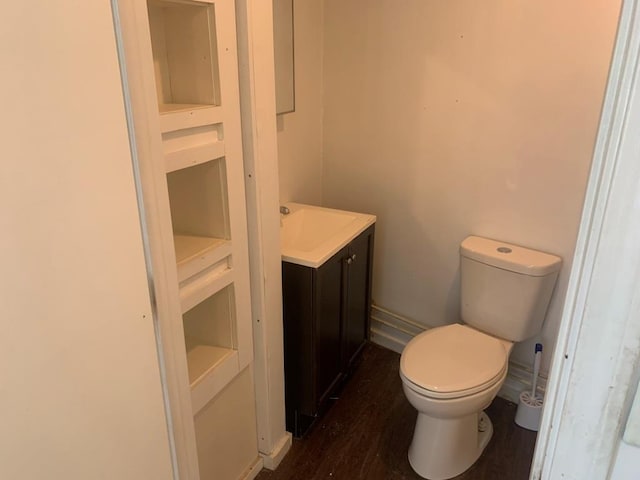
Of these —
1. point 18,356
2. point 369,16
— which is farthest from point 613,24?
point 18,356

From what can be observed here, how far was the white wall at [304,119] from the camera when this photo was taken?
2254 mm

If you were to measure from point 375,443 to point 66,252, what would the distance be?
1.66m

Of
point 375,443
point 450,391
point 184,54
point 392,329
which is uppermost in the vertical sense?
point 184,54

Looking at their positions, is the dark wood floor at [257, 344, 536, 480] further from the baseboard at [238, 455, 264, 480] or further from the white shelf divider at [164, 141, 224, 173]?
the white shelf divider at [164, 141, 224, 173]

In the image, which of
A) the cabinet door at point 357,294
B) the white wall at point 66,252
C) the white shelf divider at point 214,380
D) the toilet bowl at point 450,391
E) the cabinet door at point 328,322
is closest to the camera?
the white wall at point 66,252

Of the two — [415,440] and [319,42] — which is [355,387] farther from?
[319,42]

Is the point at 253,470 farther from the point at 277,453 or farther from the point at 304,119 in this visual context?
the point at 304,119

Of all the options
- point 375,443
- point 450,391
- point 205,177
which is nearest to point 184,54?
point 205,177

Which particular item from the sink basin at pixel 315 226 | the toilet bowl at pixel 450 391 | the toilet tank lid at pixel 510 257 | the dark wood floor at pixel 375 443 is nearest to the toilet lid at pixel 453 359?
the toilet bowl at pixel 450 391

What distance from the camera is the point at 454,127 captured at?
7.05 feet

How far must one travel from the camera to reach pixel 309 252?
1830 mm

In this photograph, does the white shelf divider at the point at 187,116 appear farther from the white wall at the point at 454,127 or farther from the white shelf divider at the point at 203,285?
the white wall at the point at 454,127

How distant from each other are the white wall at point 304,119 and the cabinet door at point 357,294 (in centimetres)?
46

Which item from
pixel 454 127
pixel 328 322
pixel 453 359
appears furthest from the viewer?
pixel 454 127
